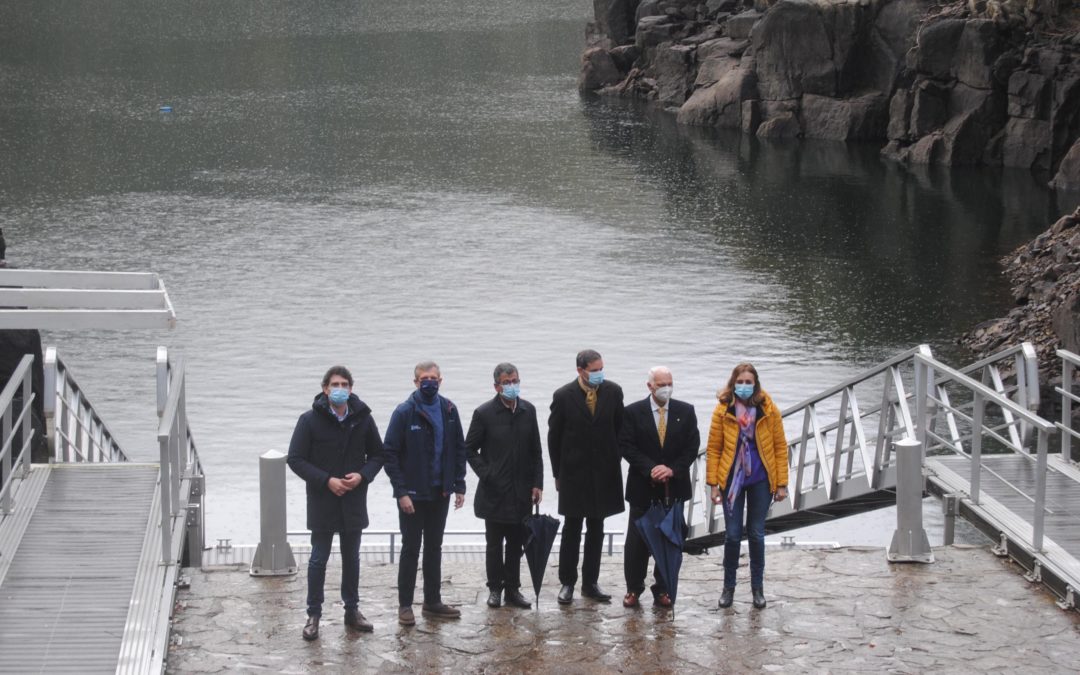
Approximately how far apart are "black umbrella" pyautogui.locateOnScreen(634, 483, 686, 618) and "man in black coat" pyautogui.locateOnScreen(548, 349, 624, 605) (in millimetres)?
309

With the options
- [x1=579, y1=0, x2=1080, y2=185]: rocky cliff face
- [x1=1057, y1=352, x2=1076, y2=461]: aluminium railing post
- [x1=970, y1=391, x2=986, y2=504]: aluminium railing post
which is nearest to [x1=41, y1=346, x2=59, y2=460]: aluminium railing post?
[x1=970, y1=391, x2=986, y2=504]: aluminium railing post

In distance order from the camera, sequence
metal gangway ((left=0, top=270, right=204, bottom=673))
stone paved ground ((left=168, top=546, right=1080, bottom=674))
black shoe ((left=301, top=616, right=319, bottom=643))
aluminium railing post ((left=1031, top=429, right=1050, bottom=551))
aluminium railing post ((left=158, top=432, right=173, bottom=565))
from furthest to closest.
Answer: aluminium railing post ((left=1031, top=429, right=1050, bottom=551)) < aluminium railing post ((left=158, top=432, right=173, bottom=565)) < black shoe ((left=301, top=616, right=319, bottom=643)) < stone paved ground ((left=168, top=546, right=1080, bottom=674)) < metal gangway ((left=0, top=270, right=204, bottom=673))

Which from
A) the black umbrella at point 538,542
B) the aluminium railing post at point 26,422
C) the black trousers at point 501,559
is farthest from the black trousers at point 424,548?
the aluminium railing post at point 26,422

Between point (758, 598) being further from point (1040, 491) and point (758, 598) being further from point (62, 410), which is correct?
point (62, 410)

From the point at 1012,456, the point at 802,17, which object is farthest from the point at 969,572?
the point at 802,17

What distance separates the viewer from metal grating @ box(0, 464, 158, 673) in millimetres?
8875

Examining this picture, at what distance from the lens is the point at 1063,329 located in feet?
91.1

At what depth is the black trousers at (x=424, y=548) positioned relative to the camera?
10281mm

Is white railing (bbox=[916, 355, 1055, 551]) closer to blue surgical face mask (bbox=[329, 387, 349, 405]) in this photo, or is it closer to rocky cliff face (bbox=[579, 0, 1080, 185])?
blue surgical face mask (bbox=[329, 387, 349, 405])

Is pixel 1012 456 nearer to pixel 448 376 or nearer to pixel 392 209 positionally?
pixel 448 376

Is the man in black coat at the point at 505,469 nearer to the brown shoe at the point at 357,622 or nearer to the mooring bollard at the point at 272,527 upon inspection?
the brown shoe at the point at 357,622

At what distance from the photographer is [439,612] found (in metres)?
10.4

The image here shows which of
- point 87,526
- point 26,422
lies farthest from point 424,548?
point 26,422

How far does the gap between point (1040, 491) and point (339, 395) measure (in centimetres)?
458
